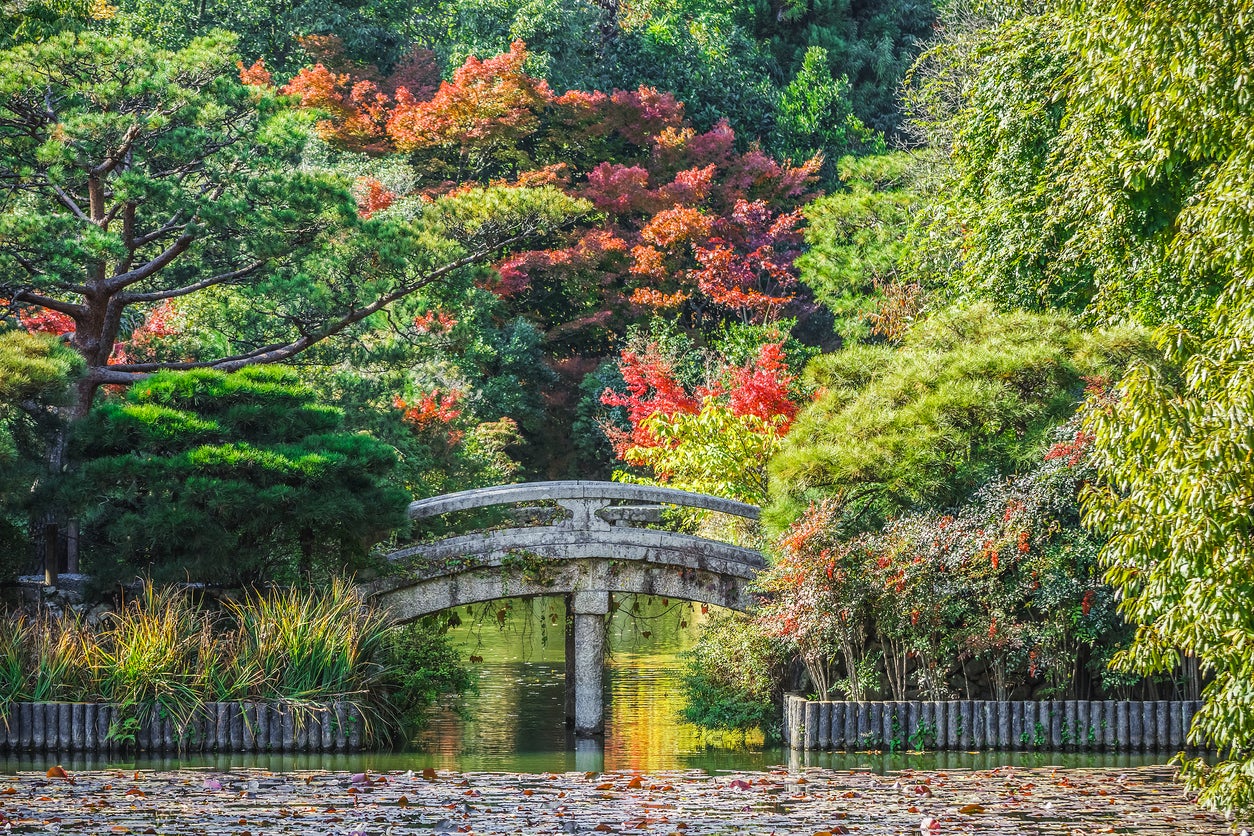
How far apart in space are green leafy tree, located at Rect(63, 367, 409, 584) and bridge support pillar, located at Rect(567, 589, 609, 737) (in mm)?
1958

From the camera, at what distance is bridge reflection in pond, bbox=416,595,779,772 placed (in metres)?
12.2

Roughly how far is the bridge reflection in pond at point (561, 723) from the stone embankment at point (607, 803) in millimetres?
1218

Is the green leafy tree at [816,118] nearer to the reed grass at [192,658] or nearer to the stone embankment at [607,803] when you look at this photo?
the reed grass at [192,658]

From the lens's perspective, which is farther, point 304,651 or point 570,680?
point 570,680

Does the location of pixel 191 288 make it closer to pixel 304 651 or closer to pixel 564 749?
pixel 304 651

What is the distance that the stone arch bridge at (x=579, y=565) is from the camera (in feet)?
44.8

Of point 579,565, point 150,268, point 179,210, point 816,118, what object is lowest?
point 579,565

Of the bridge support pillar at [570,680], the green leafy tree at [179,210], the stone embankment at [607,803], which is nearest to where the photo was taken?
the stone embankment at [607,803]

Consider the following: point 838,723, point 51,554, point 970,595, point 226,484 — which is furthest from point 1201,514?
point 51,554

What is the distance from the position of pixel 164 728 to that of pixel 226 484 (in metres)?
2.01

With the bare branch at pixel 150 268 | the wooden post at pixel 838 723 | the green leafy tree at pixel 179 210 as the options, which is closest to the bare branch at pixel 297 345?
the green leafy tree at pixel 179 210

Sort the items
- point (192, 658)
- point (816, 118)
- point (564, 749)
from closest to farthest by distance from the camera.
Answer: point (192, 658) < point (564, 749) < point (816, 118)

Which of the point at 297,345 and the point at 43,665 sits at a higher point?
the point at 297,345

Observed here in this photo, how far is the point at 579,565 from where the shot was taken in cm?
1389
